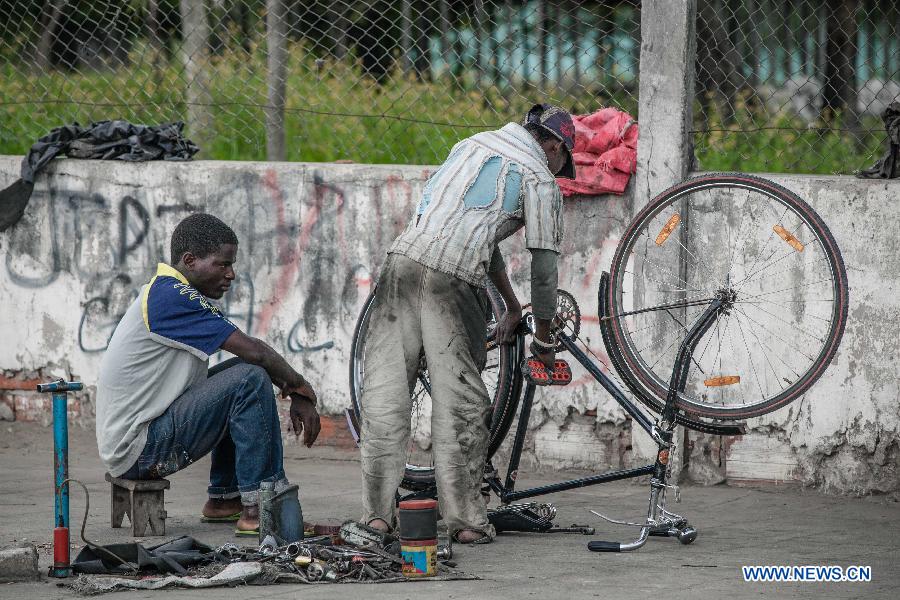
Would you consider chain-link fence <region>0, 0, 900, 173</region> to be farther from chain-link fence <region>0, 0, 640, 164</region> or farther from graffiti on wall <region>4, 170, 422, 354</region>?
graffiti on wall <region>4, 170, 422, 354</region>

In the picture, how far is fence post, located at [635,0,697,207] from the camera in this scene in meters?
6.28

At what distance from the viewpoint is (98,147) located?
7.52 meters

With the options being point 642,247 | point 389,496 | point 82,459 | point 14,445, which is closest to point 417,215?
point 389,496

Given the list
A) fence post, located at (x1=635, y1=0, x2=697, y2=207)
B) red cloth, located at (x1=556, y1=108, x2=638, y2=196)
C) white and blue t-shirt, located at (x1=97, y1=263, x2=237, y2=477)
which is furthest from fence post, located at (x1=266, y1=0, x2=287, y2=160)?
white and blue t-shirt, located at (x1=97, y1=263, x2=237, y2=477)

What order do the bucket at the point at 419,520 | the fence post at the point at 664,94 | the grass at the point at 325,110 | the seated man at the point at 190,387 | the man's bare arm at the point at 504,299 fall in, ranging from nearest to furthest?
the bucket at the point at 419,520
the seated man at the point at 190,387
the man's bare arm at the point at 504,299
the fence post at the point at 664,94
the grass at the point at 325,110

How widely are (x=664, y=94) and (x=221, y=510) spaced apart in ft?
10.0

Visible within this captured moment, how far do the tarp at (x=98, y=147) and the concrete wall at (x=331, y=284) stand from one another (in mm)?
75

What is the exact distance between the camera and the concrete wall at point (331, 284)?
5.98 meters

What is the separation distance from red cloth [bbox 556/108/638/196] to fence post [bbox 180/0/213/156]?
8.76 feet

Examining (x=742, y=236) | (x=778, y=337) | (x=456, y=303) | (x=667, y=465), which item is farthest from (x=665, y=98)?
(x=667, y=465)

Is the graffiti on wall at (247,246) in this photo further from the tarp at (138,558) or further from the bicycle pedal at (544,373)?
the tarp at (138,558)

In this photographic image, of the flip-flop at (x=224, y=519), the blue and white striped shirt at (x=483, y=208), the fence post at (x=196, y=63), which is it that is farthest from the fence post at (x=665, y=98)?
the fence post at (x=196, y=63)

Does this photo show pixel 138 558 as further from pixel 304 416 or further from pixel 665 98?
pixel 665 98

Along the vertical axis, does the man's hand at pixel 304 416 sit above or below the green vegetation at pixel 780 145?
below
